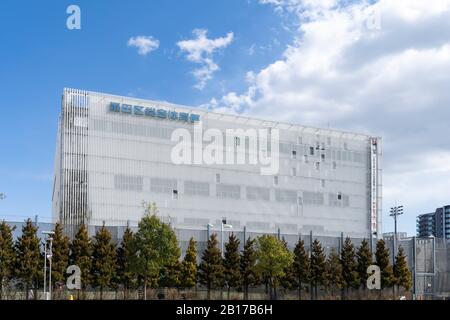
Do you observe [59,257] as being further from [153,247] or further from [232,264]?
[232,264]

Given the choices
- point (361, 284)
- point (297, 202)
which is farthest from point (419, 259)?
point (297, 202)

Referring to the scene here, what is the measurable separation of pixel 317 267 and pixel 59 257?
27.4m

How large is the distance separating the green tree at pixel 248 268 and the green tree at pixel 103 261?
13.1m

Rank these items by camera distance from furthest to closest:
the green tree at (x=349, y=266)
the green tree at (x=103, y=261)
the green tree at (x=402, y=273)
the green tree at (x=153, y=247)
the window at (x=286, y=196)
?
1. the window at (x=286, y=196)
2. the green tree at (x=402, y=273)
3. the green tree at (x=349, y=266)
4. the green tree at (x=103, y=261)
5. the green tree at (x=153, y=247)

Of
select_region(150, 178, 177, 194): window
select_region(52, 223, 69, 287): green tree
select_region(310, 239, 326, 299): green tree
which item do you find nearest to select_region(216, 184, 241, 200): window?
select_region(150, 178, 177, 194): window

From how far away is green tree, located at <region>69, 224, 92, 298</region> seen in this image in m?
58.4

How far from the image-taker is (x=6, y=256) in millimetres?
55438

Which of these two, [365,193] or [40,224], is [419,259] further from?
[40,224]

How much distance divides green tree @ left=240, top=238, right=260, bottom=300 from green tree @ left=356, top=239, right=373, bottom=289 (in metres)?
13.8

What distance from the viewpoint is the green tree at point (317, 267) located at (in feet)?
230

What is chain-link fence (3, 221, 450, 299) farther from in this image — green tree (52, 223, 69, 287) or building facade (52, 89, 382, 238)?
green tree (52, 223, 69, 287)

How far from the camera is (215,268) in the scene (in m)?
64.0

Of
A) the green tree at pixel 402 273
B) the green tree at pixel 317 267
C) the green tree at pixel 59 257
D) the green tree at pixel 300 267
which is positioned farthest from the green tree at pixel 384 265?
the green tree at pixel 59 257

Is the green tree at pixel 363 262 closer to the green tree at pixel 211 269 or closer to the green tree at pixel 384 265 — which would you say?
the green tree at pixel 384 265
